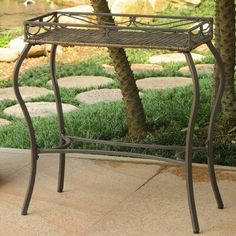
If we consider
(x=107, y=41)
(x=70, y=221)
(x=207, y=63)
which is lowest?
(x=207, y=63)

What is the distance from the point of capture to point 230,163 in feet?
15.7

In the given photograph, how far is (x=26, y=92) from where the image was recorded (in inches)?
294

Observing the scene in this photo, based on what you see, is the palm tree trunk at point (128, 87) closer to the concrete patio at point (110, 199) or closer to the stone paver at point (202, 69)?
the concrete patio at point (110, 199)

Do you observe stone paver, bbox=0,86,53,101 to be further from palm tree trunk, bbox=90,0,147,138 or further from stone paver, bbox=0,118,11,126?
palm tree trunk, bbox=90,0,147,138

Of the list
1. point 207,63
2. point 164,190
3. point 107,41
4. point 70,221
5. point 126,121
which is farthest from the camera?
point 207,63

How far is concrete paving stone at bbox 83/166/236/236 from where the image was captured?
3.71 meters

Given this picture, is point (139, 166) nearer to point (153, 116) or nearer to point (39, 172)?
point (39, 172)

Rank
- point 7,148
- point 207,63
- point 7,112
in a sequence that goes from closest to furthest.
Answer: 1. point 7,148
2. point 7,112
3. point 207,63

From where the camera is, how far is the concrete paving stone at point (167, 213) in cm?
371

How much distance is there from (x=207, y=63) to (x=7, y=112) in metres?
2.75

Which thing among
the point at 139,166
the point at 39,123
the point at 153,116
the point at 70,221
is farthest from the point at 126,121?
the point at 70,221

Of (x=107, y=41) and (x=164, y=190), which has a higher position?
(x=107, y=41)

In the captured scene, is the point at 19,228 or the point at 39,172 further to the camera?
the point at 39,172

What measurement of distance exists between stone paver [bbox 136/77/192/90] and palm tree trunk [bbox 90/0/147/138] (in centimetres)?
193
